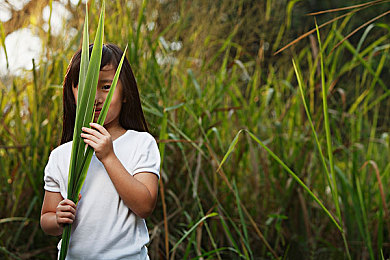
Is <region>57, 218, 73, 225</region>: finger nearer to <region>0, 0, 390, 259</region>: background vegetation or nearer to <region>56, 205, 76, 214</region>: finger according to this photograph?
<region>56, 205, 76, 214</region>: finger

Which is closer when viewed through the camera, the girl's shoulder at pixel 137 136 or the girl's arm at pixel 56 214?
the girl's arm at pixel 56 214

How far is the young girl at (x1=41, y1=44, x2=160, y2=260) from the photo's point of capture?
774 millimetres

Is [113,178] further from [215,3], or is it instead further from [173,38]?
[215,3]

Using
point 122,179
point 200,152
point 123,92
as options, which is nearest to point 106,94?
point 123,92

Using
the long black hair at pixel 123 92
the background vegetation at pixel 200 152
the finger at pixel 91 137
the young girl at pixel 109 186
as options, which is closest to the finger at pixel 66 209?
the young girl at pixel 109 186

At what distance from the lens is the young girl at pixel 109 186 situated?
2.54ft

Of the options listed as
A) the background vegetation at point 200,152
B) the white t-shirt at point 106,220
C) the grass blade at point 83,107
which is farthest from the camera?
the background vegetation at point 200,152

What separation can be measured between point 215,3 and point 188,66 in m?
0.32

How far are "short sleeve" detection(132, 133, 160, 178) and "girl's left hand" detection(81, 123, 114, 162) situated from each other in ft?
0.28

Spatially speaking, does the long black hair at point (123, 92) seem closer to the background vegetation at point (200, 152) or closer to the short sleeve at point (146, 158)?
the short sleeve at point (146, 158)

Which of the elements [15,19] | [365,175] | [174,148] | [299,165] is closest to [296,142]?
[299,165]

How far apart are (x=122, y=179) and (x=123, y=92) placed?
204 millimetres

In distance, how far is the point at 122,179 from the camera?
775 mm

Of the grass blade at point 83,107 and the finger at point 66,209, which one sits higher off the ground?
the grass blade at point 83,107
